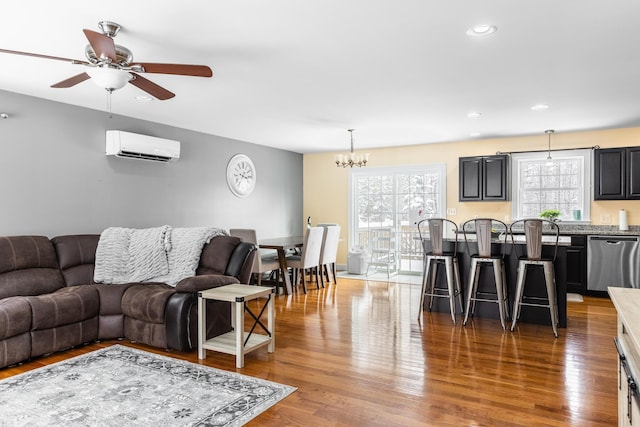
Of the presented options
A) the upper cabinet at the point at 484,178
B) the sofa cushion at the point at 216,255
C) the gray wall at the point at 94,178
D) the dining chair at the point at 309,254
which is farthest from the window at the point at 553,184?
the sofa cushion at the point at 216,255

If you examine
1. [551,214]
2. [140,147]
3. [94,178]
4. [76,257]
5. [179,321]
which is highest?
[140,147]

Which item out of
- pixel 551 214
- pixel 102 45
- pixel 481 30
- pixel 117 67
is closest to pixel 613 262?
pixel 551 214

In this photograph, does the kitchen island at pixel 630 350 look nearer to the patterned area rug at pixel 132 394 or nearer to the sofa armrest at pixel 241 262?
the patterned area rug at pixel 132 394

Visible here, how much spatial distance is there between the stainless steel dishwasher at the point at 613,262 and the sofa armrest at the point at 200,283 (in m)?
5.08

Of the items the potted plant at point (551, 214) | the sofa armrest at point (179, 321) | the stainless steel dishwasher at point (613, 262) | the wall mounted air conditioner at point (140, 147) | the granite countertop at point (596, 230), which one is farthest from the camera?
the potted plant at point (551, 214)

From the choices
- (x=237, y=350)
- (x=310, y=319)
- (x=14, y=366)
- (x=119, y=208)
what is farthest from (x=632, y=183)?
(x=14, y=366)

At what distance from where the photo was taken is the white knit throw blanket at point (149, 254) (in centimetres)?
435

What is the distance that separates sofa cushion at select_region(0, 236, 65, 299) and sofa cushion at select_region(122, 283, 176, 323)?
29.5 inches

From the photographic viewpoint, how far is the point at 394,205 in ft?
26.5

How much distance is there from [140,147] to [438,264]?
3.85 meters

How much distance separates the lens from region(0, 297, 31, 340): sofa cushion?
3281mm

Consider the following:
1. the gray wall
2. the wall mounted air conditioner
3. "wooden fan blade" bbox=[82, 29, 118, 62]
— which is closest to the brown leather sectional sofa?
the gray wall

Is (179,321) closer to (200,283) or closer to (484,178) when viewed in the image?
(200,283)

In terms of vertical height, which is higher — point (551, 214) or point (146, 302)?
point (551, 214)
